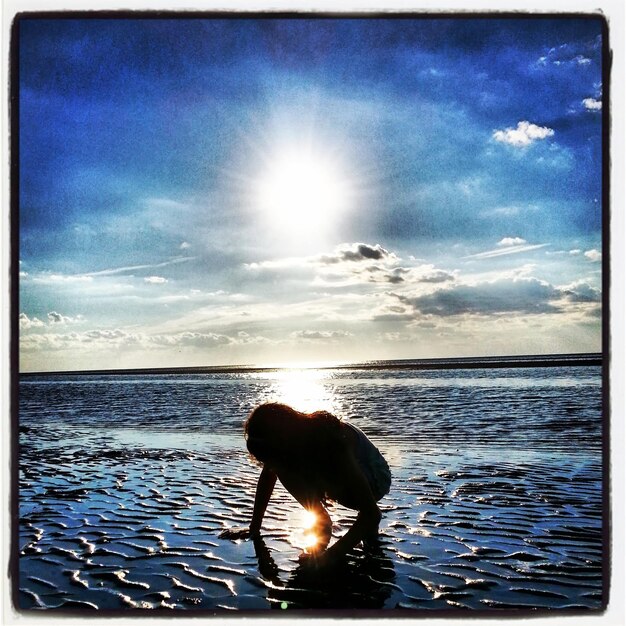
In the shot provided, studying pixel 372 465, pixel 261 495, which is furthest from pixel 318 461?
pixel 261 495

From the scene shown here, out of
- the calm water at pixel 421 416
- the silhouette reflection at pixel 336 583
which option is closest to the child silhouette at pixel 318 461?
→ the silhouette reflection at pixel 336 583

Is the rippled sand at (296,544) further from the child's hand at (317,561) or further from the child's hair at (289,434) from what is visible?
the child's hair at (289,434)

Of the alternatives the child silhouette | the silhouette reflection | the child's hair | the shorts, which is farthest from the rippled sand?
the child's hair

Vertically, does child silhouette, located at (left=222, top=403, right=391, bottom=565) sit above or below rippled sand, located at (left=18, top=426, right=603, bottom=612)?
above

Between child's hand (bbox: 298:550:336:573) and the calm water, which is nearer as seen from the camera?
child's hand (bbox: 298:550:336:573)

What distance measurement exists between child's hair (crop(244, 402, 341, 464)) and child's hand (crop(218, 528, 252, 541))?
0.79 meters

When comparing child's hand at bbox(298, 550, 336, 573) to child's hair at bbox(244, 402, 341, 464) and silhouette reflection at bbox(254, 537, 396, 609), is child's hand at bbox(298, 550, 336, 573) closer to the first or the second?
silhouette reflection at bbox(254, 537, 396, 609)

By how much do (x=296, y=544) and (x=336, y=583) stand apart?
727 mm

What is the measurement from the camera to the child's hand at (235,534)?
474 cm

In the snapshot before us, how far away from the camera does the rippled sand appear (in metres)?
3.84

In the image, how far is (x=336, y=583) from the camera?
3932 millimetres

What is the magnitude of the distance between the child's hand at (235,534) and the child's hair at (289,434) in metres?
0.79

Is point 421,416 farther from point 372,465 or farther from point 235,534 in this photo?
point 235,534

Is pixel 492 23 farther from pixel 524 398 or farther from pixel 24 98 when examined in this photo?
pixel 524 398
